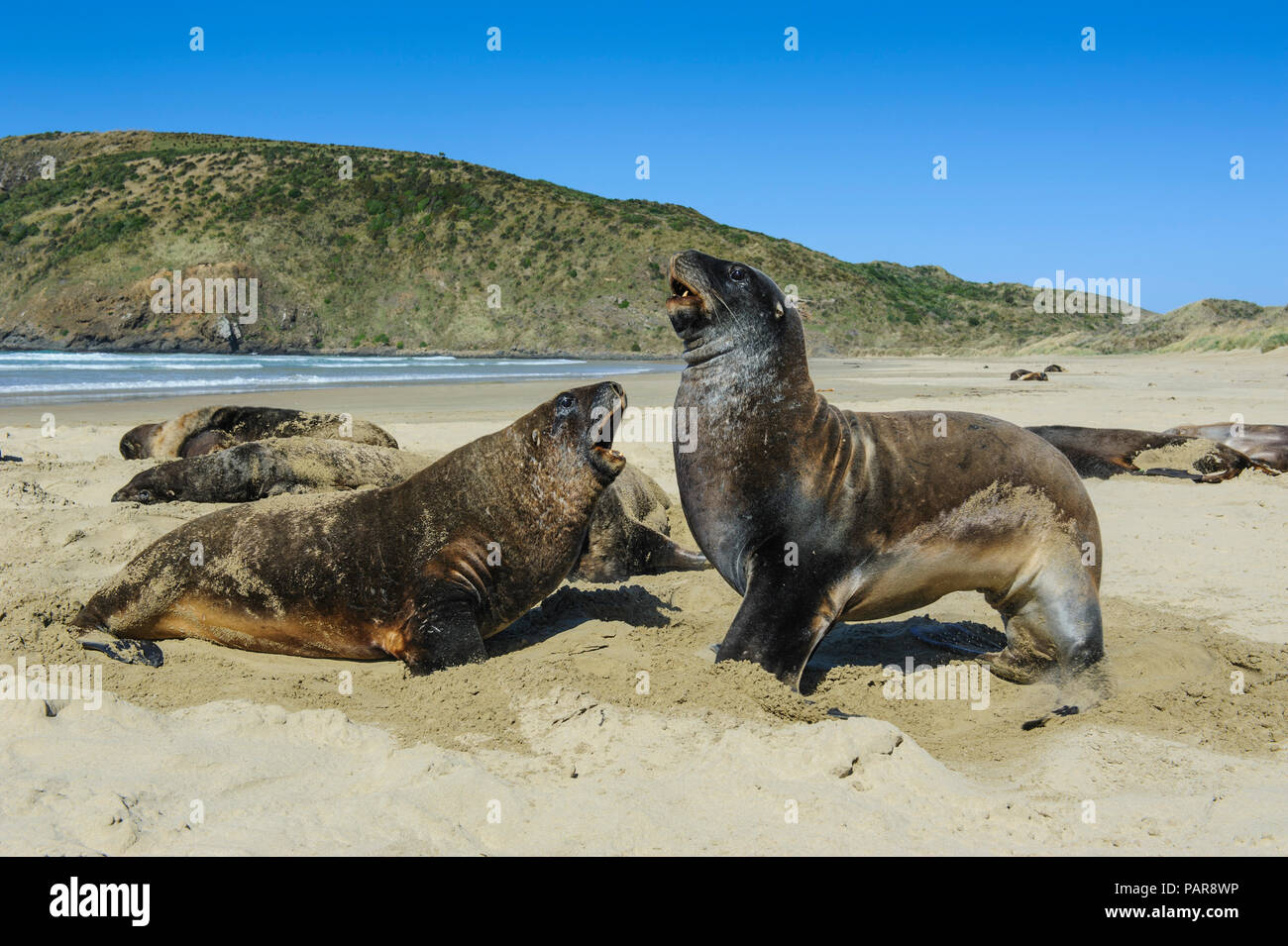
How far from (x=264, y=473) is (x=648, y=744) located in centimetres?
659

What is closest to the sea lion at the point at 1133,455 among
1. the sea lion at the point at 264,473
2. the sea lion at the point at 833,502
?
the sea lion at the point at 833,502

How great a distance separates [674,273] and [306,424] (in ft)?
25.1

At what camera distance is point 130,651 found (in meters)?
4.75

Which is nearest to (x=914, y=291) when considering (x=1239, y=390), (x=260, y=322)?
(x=260, y=322)

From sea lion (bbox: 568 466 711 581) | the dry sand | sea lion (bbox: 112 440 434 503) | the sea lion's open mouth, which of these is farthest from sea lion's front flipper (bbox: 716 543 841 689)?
sea lion (bbox: 112 440 434 503)

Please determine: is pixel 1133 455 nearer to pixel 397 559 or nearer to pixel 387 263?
pixel 397 559

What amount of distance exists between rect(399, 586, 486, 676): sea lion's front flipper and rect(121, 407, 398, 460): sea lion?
6.16 m

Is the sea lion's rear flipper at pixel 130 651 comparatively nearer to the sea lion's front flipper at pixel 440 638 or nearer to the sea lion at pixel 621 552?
the sea lion's front flipper at pixel 440 638

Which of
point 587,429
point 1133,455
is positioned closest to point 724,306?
point 587,429

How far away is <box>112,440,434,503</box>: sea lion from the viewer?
8719 millimetres

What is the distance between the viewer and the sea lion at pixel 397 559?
491cm

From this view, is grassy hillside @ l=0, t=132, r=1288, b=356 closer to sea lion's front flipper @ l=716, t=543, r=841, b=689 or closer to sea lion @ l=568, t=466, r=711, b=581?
sea lion @ l=568, t=466, r=711, b=581

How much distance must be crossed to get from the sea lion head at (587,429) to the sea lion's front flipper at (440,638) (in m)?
0.92
